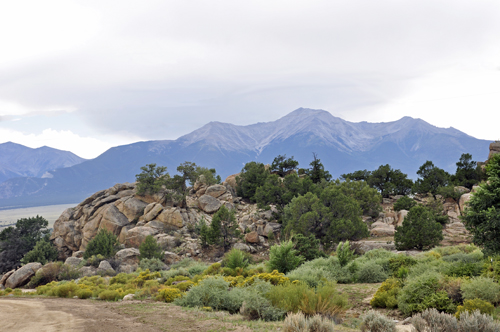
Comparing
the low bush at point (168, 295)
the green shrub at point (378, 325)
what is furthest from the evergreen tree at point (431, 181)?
the green shrub at point (378, 325)

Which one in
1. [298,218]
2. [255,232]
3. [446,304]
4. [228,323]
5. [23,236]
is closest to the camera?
[228,323]

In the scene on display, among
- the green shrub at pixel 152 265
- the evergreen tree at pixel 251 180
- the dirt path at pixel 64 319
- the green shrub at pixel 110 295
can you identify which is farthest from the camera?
the evergreen tree at pixel 251 180

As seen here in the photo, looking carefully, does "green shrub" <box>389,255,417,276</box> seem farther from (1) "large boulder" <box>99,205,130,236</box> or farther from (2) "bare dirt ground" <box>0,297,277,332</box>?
(1) "large boulder" <box>99,205,130,236</box>

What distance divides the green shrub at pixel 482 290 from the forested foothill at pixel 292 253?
0.03 metres

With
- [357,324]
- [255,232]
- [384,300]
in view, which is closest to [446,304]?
[384,300]

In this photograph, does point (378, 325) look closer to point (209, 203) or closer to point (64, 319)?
point (64, 319)

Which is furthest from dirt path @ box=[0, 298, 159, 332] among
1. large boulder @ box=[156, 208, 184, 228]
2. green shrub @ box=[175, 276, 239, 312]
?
large boulder @ box=[156, 208, 184, 228]

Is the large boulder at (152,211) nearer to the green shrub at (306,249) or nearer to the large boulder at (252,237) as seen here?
the large boulder at (252,237)

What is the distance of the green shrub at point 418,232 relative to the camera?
25219mm

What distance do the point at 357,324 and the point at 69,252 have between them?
47.3m

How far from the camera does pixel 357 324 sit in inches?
361

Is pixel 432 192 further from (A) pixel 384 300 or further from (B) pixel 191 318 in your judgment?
(B) pixel 191 318

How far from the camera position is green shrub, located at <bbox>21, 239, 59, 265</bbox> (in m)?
37.0

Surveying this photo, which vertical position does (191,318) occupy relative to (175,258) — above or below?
above
